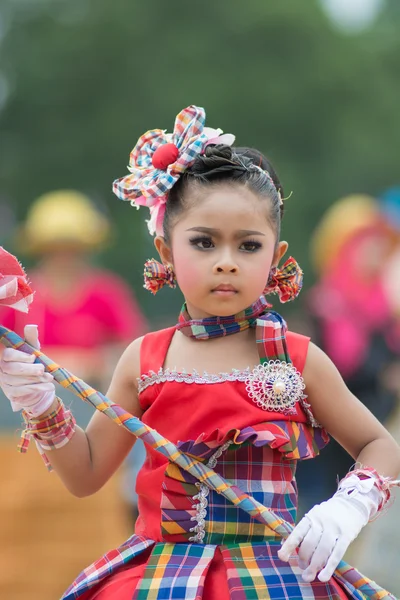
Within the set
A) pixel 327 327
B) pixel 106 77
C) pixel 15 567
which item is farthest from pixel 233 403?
pixel 106 77

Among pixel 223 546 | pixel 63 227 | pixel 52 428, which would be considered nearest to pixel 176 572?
pixel 223 546

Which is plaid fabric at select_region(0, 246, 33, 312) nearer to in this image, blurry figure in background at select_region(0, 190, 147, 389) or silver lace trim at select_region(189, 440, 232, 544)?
silver lace trim at select_region(189, 440, 232, 544)

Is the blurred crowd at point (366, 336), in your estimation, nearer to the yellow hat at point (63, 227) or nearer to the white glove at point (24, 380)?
the yellow hat at point (63, 227)

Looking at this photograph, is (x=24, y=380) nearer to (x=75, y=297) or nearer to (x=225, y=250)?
(x=225, y=250)

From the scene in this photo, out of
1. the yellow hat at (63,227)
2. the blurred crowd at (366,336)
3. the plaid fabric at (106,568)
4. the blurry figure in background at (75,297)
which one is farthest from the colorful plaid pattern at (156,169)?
the yellow hat at (63,227)

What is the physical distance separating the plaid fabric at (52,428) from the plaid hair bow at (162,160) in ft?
1.80

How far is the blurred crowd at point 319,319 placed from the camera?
22.0 feet

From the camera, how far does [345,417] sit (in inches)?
117

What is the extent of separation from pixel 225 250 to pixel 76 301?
449cm

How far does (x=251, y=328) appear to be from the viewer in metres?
3.05

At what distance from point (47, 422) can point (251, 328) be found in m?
0.55

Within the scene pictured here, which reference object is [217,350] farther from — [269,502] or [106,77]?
[106,77]

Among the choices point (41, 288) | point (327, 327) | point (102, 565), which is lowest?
point (102, 565)

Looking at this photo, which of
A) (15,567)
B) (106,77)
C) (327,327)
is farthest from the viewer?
(106,77)
